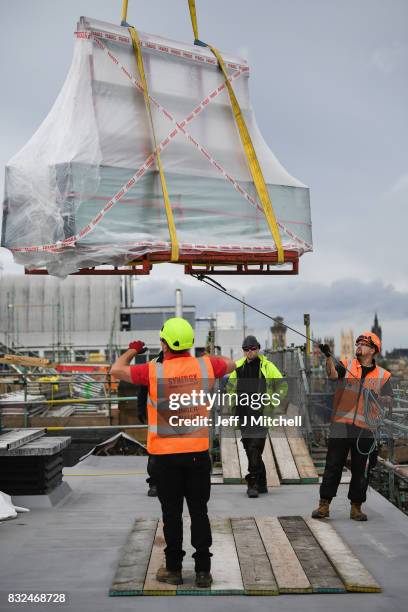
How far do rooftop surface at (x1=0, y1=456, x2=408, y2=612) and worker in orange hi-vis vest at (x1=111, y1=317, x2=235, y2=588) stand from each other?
442mm

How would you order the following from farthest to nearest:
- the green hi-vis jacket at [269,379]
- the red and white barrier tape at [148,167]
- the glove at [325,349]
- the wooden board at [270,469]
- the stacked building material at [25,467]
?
1. the wooden board at [270,469]
2. the green hi-vis jacket at [269,379]
3. the stacked building material at [25,467]
4. the glove at [325,349]
5. the red and white barrier tape at [148,167]

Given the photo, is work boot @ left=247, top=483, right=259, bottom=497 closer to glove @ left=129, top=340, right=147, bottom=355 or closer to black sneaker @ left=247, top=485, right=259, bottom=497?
black sneaker @ left=247, top=485, right=259, bottom=497

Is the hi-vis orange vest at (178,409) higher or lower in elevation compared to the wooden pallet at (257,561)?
higher

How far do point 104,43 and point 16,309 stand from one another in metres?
69.0

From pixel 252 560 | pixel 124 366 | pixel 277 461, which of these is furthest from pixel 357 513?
pixel 124 366

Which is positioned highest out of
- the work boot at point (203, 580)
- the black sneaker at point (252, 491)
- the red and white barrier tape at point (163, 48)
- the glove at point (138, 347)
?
the red and white barrier tape at point (163, 48)

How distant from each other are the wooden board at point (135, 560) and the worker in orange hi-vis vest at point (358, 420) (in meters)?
1.80

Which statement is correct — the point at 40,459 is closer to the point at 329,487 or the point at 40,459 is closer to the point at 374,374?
the point at 329,487

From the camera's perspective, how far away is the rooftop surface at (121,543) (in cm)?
456

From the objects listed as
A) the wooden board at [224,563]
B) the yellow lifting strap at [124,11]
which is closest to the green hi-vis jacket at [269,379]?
the wooden board at [224,563]

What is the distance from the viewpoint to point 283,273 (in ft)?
24.2

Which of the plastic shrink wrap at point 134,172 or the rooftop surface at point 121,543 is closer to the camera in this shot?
the rooftop surface at point 121,543

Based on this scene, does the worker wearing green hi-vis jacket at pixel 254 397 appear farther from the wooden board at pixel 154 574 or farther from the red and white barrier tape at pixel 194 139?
the wooden board at pixel 154 574

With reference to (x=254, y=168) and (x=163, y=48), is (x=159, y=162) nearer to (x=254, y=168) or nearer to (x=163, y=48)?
(x=254, y=168)
